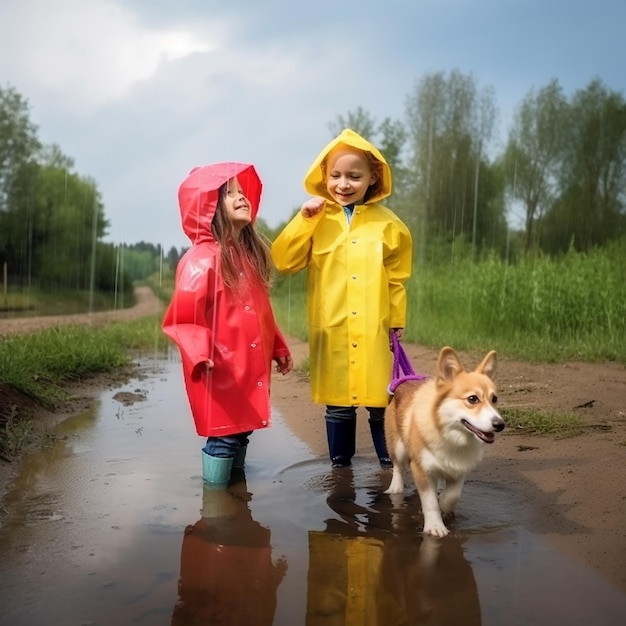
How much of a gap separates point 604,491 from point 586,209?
1907cm

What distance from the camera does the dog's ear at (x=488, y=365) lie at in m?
3.57

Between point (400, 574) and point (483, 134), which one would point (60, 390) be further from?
point (483, 134)

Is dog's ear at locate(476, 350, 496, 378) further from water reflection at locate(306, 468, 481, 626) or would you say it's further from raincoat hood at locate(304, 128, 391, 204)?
raincoat hood at locate(304, 128, 391, 204)

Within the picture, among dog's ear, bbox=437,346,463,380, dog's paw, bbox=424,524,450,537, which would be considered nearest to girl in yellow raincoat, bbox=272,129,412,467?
dog's ear, bbox=437,346,463,380

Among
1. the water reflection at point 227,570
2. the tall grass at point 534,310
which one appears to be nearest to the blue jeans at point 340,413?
the water reflection at point 227,570

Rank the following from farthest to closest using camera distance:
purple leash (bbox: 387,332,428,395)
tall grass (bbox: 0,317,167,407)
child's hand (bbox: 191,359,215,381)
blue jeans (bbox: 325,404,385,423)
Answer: tall grass (bbox: 0,317,167,407) < blue jeans (bbox: 325,404,385,423) < purple leash (bbox: 387,332,428,395) < child's hand (bbox: 191,359,215,381)

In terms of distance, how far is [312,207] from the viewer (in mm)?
4445

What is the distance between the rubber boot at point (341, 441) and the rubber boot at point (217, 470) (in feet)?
2.51

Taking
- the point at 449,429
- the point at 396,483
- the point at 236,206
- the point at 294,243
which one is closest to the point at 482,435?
the point at 449,429

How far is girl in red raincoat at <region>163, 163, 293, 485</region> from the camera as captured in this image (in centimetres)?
410

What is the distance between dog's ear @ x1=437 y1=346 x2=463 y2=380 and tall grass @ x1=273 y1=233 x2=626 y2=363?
5.17m

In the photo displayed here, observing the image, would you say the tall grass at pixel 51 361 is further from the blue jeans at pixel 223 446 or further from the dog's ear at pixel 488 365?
the dog's ear at pixel 488 365

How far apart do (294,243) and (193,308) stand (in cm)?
81

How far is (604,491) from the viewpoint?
12.6 ft
